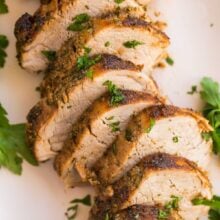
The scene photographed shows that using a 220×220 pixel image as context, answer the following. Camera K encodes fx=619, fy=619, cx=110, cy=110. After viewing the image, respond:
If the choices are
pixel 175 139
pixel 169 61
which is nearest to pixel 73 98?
pixel 175 139

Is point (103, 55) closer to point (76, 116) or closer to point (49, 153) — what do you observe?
point (76, 116)

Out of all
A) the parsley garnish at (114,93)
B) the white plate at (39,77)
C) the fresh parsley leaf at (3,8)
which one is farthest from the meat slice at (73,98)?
the fresh parsley leaf at (3,8)

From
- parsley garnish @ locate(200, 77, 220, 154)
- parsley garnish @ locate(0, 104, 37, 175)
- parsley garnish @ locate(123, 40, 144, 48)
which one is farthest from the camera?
parsley garnish @ locate(200, 77, 220, 154)

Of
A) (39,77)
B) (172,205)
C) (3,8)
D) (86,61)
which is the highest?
(3,8)

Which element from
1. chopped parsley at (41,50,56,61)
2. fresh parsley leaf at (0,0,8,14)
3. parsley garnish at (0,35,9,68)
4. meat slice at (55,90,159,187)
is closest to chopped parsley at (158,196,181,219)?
meat slice at (55,90,159,187)

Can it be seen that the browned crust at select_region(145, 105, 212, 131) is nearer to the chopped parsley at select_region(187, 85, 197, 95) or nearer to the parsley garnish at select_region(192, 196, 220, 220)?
the parsley garnish at select_region(192, 196, 220, 220)

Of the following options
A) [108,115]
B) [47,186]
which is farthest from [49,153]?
[108,115]

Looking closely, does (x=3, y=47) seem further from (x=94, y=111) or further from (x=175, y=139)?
(x=175, y=139)
